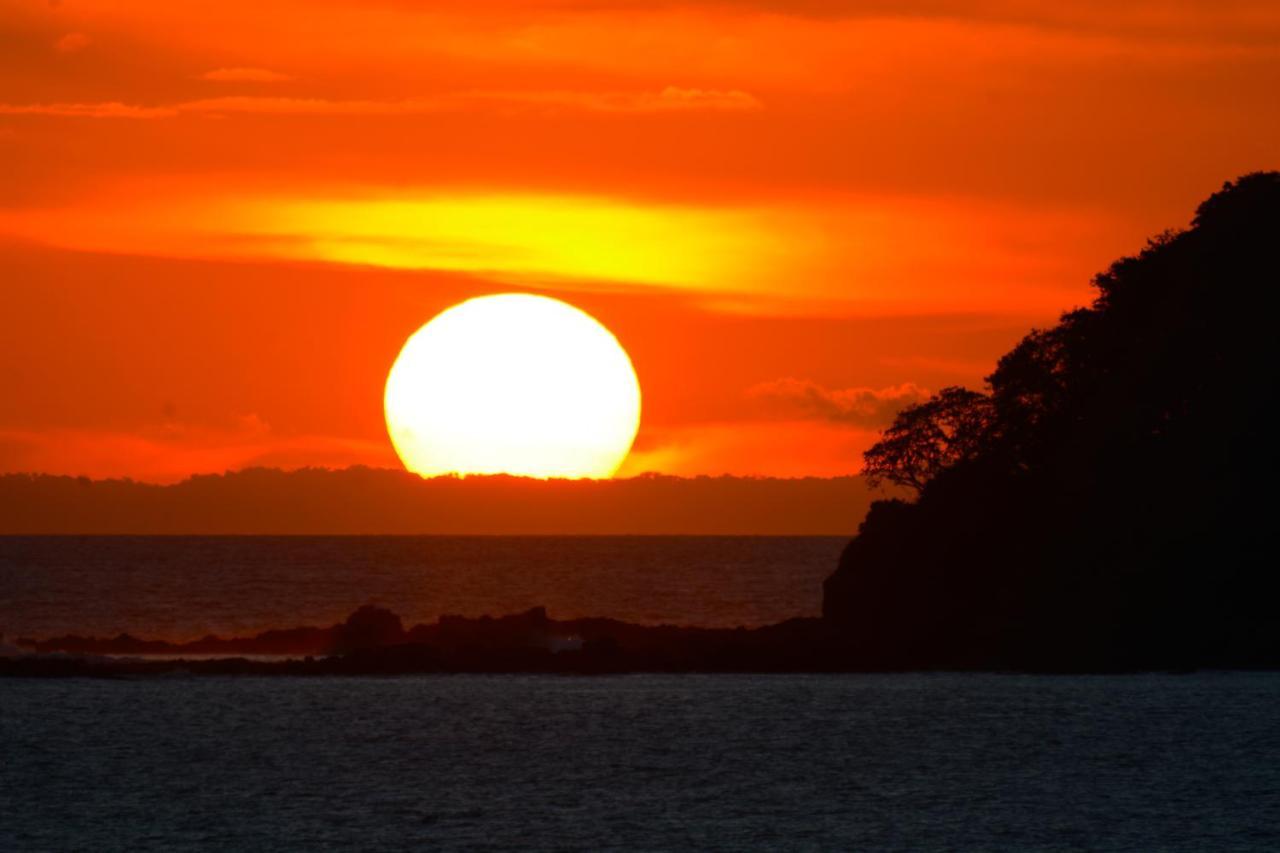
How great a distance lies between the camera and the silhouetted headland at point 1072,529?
2918 inches

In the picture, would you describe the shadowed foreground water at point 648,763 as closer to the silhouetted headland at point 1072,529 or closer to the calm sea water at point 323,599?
the silhouetted headland at point 1072,529

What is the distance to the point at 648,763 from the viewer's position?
54.1 meters

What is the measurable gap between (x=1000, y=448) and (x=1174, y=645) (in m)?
15.1

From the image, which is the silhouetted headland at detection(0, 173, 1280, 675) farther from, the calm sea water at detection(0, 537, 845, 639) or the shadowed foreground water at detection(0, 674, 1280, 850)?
the calm sea water at detection(0, 537, 845, 639)

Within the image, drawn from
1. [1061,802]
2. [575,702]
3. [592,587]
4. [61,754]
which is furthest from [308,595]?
[1061,802]

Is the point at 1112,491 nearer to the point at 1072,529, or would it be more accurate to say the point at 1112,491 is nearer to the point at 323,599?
the point at 1072,529

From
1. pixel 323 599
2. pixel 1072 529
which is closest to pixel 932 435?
pixel 1072 529

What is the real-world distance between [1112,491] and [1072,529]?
2.23 meters

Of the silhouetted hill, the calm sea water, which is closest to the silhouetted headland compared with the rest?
the silhouetted hill

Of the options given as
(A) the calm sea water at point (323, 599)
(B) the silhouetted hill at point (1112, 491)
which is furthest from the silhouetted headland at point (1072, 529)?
(A) the calm sea water at point (323, 599)

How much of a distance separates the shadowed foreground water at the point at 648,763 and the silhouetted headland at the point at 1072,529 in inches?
109

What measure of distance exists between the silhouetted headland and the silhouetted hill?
0.28 ft

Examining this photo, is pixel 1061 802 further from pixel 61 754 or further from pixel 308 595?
pixel 308 595

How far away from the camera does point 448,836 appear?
4188 cm
